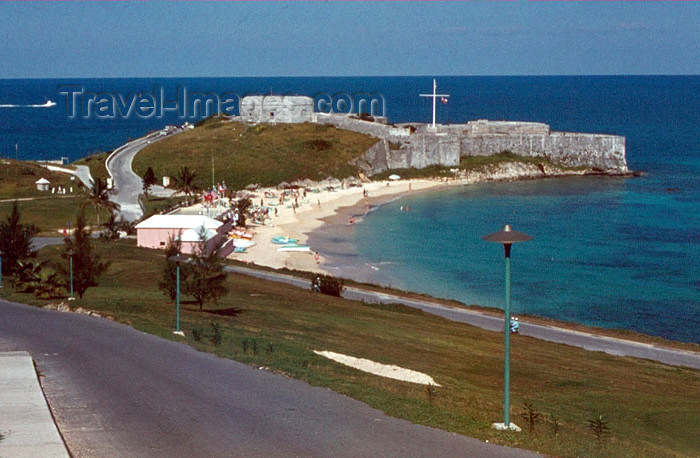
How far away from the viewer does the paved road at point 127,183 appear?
66312mm

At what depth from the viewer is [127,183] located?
8019 centimetres

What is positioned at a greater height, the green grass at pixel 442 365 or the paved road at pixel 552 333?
the green grass at pixel 442 365

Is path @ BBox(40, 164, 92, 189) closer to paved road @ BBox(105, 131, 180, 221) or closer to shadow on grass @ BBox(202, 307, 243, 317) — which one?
paved road @ BBox(105, 131, 180, 221)

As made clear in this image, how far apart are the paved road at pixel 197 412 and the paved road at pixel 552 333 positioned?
18.1m

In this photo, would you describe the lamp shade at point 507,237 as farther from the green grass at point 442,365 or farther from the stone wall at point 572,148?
the stone wall at point 572,148

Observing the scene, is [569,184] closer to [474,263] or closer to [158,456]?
[474,263]

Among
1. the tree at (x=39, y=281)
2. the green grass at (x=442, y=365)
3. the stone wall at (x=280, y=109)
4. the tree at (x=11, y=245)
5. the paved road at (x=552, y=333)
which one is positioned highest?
the stone wall at (x=280, y=109)

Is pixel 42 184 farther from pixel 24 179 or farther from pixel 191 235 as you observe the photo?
pixel 191 235

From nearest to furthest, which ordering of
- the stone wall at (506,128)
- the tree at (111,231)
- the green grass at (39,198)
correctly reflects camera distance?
1. the tree at (111,231)
2. the green grass at (39,198)
3. the stone wall at (506,128)

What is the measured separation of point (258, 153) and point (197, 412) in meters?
86.0

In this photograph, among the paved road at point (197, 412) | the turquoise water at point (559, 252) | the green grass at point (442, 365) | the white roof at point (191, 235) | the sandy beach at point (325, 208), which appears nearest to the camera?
the paved road at point (197, 412)

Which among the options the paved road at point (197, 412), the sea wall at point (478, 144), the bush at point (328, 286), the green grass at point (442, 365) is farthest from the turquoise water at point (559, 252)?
the paved road at point (197, 412)

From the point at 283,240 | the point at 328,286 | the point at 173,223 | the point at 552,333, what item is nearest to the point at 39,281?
the point at 328,286

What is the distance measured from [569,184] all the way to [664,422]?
86.3 m
